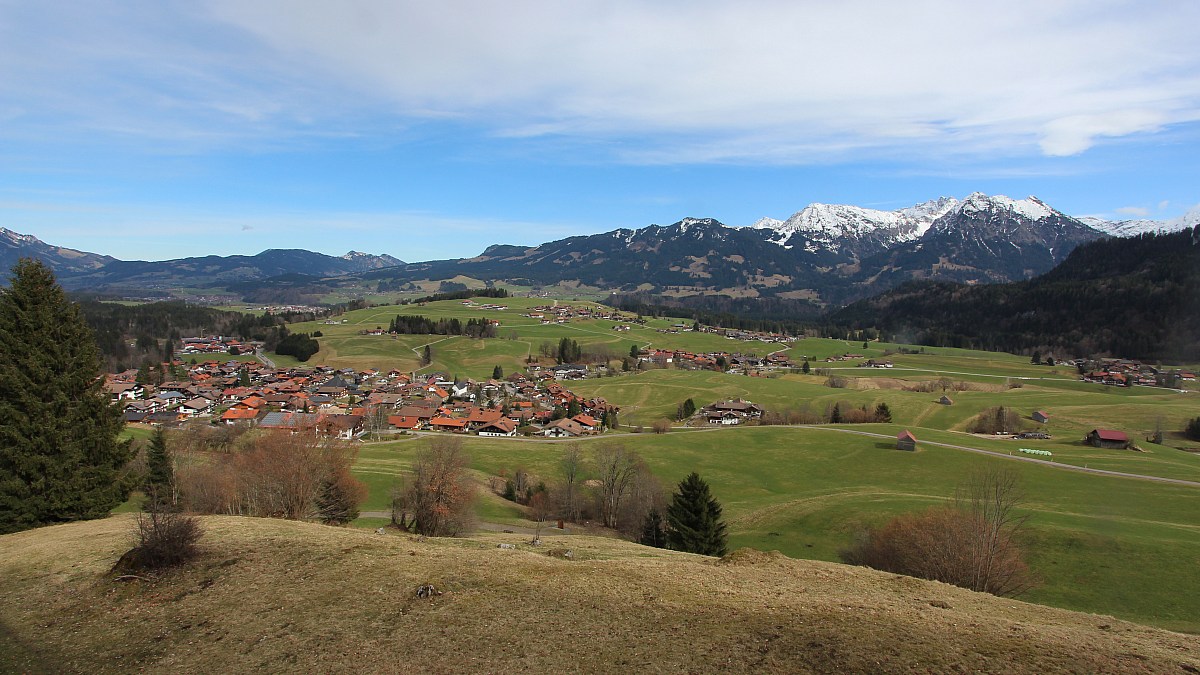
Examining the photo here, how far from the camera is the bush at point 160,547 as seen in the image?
639 inches

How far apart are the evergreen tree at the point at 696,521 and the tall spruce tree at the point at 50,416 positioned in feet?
103

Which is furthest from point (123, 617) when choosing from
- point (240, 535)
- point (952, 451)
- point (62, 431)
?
point (952, 451)

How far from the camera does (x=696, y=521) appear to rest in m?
37.5

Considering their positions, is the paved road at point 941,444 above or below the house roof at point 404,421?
above

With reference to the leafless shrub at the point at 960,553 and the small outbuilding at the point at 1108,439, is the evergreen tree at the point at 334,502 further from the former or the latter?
the small outbuilding at the point at 1108,439

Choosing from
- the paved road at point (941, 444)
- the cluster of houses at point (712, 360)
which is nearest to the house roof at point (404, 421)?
the paved road at point (941, 444)

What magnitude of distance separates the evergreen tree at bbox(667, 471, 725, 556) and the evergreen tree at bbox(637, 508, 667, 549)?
3.55 metres

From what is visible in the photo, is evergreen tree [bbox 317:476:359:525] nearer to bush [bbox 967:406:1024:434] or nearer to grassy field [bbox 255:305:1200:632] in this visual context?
grassy field [bbox 255:305:1200:632]

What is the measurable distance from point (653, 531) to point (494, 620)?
31.2 meters

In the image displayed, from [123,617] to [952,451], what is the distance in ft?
264

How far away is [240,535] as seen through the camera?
67.4 ft

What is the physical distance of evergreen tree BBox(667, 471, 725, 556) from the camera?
3684 centimetres

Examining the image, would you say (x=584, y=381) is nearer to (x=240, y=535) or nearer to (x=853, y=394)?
(x=853, y=394)

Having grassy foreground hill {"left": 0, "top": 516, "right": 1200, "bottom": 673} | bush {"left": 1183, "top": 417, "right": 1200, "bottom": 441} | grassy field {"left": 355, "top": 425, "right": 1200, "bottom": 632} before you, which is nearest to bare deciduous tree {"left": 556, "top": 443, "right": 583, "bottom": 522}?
grassy field {"left": 355, "top": 425, "right": 1200, "bottom": 632}
